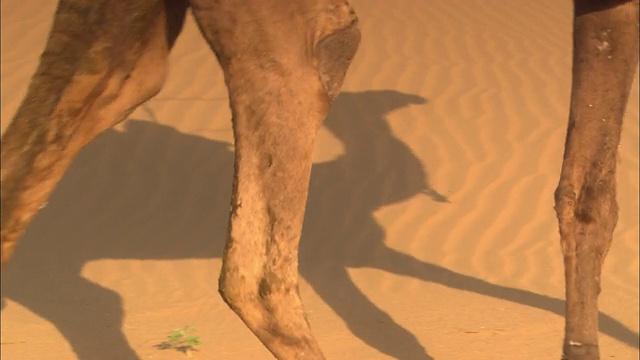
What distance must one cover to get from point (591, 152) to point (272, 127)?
1.73 m

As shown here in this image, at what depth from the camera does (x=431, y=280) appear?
6.73 m

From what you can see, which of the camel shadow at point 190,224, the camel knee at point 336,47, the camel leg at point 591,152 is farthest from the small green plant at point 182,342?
the camel knee at point 336,47

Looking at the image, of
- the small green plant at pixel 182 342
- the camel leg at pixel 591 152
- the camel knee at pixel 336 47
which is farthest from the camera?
the small green plant at pixel 182 342

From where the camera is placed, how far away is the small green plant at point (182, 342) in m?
5.09

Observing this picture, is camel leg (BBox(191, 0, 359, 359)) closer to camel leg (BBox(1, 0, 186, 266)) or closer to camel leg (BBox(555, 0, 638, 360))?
camel leg (BBox(1, 0, 186, 266))

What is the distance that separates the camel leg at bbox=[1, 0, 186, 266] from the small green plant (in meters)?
1.66

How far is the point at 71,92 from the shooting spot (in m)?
3.50

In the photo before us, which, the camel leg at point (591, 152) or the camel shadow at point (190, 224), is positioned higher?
the camel leg at point (591, 152)

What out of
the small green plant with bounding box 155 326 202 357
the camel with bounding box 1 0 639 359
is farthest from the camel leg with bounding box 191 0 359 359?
the small green plant with bounding box 155 326 202 357

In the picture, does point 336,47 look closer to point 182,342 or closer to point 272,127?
point 272,127

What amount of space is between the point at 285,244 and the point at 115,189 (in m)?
5.25

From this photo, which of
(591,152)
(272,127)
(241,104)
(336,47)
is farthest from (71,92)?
(591,152)

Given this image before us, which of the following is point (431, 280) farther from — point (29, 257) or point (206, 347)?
point (29, 257)

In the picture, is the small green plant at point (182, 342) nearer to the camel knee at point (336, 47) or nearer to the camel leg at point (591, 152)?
the camel leg at point (591, 152)
